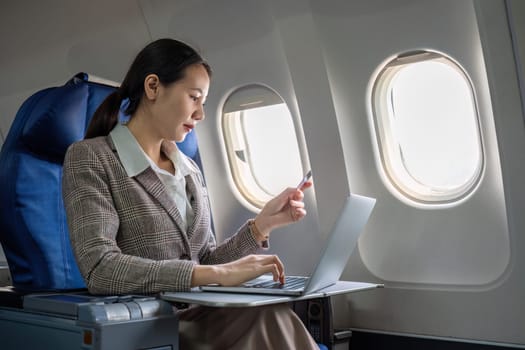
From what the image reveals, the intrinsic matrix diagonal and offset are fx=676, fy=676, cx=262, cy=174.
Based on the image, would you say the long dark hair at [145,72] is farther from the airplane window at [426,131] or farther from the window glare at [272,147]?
the window glare at [272,147]

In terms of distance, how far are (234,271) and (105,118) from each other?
794 millimetres

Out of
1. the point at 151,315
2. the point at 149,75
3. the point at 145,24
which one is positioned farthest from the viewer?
the point at 145,24

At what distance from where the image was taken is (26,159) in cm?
242

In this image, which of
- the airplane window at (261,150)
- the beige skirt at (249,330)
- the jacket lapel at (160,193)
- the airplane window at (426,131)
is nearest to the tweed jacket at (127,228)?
the jacket lapel at (160,193)

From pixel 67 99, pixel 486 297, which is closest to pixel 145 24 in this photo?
pixel 67 99

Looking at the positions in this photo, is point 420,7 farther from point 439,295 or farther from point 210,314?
point 210,314

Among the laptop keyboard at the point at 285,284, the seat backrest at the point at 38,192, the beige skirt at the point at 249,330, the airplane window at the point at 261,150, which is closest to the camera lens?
the beige skirt at the point at 249,330

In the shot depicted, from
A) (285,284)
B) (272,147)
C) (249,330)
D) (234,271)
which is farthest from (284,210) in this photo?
(272,147)

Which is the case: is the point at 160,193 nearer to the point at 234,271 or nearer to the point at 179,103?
the point at 179,103

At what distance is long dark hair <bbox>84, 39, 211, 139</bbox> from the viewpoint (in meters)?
2.33

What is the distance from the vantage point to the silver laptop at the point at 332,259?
6.39ft

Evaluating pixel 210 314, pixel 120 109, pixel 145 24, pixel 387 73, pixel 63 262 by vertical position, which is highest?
pixel 145 24

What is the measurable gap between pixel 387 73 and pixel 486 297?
3.61ft

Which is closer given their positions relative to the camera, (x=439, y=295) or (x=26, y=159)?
(x=26, y=159)
